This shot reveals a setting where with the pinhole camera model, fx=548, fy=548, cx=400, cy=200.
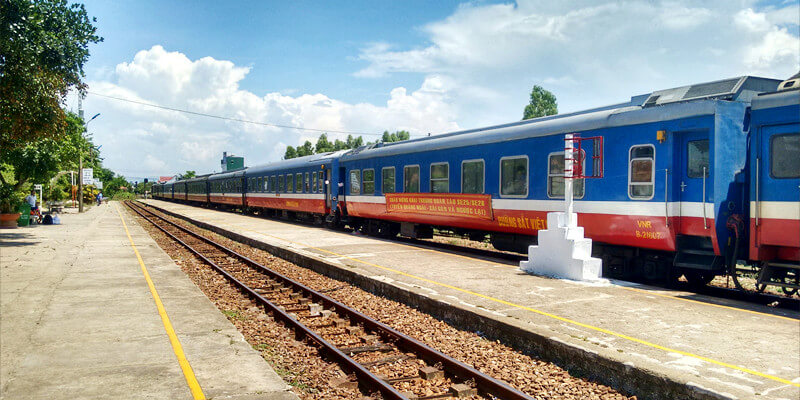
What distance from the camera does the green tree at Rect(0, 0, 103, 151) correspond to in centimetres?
1636

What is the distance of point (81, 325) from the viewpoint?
7371 mm

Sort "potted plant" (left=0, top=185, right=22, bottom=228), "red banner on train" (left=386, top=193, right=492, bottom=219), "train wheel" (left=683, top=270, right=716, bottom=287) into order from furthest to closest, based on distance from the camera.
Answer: "potted plant" (left=0, top=185, right=22, bottom=228), "red banner on train" (left=386, top=193, right=492, bottom=219), "train wheel" (left=683, top=270, right=716, bottom=287)

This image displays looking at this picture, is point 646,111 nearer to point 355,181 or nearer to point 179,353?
point 179,353

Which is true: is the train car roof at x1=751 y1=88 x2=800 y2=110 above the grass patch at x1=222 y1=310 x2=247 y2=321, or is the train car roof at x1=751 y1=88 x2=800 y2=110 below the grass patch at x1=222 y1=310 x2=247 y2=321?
above

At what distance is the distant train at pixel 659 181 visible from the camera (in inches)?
315

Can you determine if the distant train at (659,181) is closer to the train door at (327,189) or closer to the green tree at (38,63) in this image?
the train door at (327,189)

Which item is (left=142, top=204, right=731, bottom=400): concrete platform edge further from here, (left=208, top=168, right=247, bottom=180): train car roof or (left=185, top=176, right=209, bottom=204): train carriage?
(left=185, top=176, right=209, bottom=204): train carriage

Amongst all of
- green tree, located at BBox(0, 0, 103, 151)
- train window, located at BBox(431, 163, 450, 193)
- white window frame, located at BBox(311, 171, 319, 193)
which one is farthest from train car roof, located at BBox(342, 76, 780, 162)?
green tree, located at BBox(0, 0, 103, 151)

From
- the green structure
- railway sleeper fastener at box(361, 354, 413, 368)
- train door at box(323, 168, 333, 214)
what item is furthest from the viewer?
the green structure

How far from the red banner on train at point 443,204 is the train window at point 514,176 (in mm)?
608

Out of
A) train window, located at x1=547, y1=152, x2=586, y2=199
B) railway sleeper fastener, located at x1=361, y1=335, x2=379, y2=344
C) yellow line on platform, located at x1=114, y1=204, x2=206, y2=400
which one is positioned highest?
train window, located at x1=547, y1=152, x2=586, y2=199

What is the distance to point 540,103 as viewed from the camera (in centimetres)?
6350

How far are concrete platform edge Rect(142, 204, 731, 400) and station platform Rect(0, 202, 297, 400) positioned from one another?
8.99 feet

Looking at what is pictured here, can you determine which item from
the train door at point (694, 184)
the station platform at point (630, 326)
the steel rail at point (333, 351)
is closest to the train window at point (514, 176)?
the station platform at point (630, 326)
